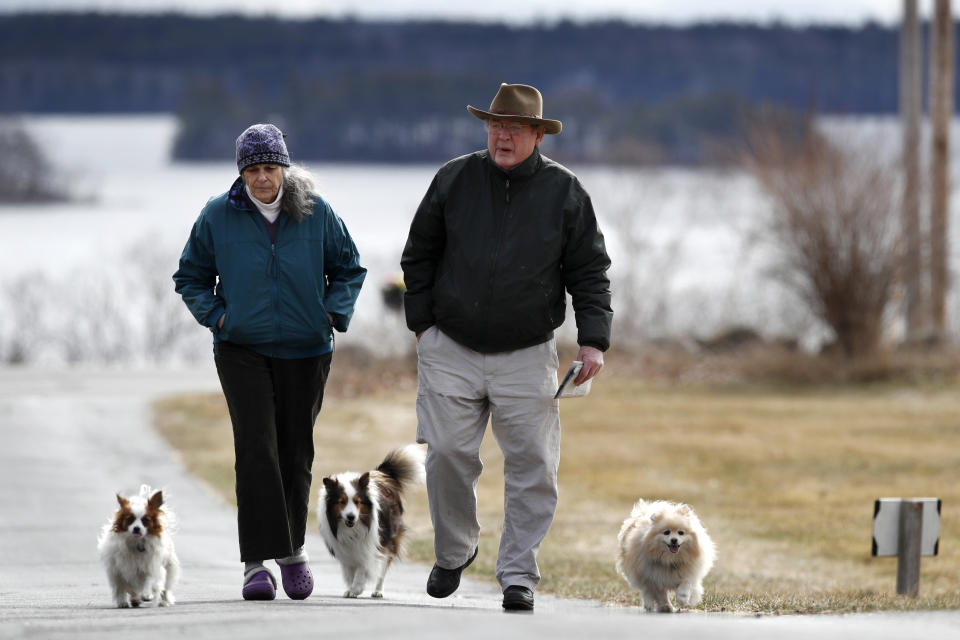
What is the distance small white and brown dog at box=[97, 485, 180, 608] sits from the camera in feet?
23.5

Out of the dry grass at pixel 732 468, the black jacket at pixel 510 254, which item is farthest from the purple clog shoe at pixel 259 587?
the dry grass at pixel 732 468

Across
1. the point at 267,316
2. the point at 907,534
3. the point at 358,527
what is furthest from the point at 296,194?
the point at 907,534

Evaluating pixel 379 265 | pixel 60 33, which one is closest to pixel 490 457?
pixel 379 265

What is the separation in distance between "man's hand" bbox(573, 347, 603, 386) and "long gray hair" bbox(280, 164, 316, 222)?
1.55m

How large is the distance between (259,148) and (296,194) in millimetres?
295

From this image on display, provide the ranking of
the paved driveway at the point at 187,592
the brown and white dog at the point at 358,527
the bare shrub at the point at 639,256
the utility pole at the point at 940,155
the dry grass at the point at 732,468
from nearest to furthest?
1. the paved driveway at the point at 187,592
2. the brown and white dog at the point at 358,527
3. the dry grass at the point at 732,468
4. the utility pole at the point at 940,155
5. the bare shrub at the point at 639,256

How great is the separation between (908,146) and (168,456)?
1519 cm

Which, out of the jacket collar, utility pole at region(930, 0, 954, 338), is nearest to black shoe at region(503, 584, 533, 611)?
the jacket collar

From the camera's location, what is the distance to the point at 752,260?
31.1 metres

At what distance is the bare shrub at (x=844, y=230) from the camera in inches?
965

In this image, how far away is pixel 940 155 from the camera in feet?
90.0

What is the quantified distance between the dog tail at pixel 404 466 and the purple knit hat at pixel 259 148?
2094mm

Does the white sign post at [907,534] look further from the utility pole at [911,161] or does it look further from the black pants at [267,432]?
the utility pole at [911,161]

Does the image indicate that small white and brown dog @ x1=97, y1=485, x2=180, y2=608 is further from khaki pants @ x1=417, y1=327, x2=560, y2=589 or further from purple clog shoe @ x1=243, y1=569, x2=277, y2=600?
khaki pants @ x1=417, y1=327, x2=560, y2=589
